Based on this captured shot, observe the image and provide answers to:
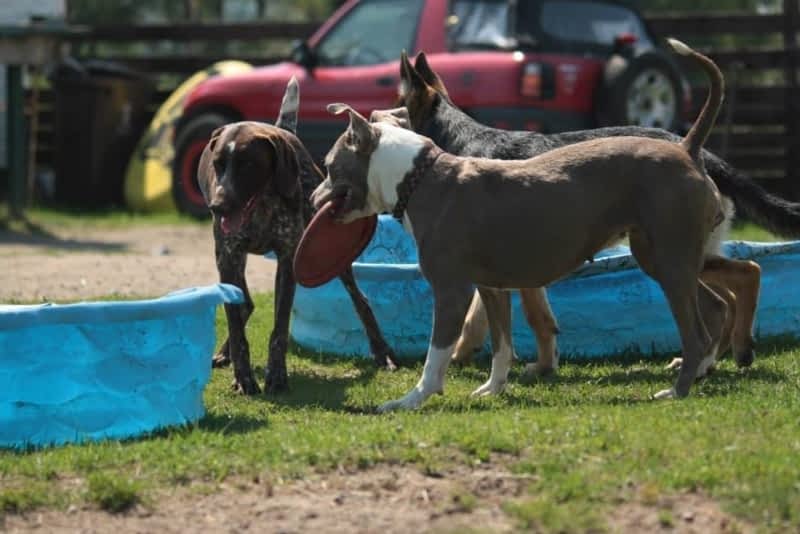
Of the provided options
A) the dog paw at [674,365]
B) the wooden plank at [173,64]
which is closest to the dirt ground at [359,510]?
the dog paw at [674,365]

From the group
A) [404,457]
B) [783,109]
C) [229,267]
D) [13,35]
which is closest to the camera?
[404,457]

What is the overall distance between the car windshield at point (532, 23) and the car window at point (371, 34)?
0.48 meters

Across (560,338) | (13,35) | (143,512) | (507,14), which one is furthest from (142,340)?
(13,35)

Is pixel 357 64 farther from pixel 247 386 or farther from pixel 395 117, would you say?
pixel 247 386

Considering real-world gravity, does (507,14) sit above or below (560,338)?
above

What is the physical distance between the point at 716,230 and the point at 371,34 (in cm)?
A: 756

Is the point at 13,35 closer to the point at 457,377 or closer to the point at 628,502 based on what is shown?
the point at 457,377

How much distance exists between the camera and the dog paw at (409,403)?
673cm

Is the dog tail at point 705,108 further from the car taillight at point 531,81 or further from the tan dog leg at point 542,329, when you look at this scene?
the car taillight at point 531,81

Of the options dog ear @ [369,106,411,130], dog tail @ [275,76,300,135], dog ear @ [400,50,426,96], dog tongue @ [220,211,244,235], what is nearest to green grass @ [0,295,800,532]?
dog tongue @ [220,211,244,235]

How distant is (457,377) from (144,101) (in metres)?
11.2

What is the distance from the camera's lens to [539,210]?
265 inches

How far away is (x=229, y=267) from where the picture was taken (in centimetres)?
777

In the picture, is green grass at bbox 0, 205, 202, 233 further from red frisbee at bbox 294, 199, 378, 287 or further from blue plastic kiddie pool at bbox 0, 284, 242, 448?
blue plastic kiddie pool at bbox 0, 284, 242, 448
